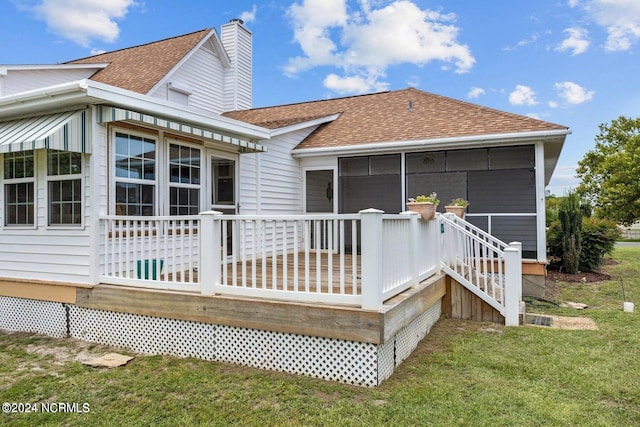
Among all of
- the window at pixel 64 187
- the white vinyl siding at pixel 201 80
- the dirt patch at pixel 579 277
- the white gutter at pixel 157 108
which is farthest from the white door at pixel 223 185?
the dirt patch at pixel 579 277

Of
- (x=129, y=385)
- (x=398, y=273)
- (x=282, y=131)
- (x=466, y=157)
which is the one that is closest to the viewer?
(x=129, y=385)

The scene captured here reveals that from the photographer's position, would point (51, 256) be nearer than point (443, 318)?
Yes

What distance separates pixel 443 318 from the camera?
6.24m

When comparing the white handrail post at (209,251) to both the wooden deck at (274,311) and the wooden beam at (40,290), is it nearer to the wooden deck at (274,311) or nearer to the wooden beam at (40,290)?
the wooden deck at (274,311)

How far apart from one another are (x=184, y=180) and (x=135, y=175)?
905 mm

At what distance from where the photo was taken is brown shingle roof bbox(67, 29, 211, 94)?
37.2ft

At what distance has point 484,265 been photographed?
19.7 ft

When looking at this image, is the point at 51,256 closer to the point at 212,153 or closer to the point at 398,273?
the point at 212,153

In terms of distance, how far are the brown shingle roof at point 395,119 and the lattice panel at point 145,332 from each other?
4.96 m

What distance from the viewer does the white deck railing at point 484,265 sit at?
5832mm

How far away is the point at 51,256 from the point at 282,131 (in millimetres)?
4947

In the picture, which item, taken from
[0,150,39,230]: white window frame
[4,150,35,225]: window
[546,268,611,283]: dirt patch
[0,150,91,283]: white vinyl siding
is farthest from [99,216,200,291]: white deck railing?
[546,268,611,283]: dirt patch

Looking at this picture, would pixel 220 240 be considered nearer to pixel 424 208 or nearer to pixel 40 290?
pixel 424 208

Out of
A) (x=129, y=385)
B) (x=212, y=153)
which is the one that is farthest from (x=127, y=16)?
(x=129, y=385)
